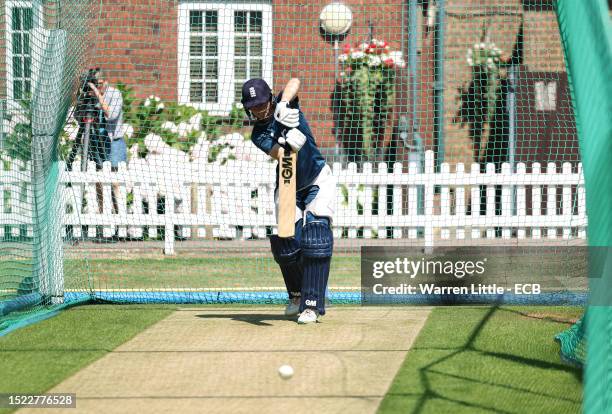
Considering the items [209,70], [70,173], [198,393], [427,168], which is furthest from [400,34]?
[198,393]

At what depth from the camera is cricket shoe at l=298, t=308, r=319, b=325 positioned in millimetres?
7141

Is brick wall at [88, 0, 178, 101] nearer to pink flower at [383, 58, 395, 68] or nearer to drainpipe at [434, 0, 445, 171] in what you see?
drainpipe at [434, 0, 445, 171]

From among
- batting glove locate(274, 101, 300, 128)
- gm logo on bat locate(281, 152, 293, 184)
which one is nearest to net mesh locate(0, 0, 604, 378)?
gm logo on bat locate(281, 152, 293, 184)

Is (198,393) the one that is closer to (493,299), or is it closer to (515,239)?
(493,299)

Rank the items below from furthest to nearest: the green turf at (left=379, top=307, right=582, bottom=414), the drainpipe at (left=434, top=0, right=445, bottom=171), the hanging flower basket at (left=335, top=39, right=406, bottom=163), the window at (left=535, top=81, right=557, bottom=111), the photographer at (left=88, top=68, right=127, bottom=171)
Answer: the window at (left=535, top=81, right=557, bottom=111) < the hanging flower basket at (left=335, top=39, right=406, bottom=163) < the drainpipe at (left=434, top=0, right=445, bottom=171) < the photographer at (left=88, top=68, right=127, bottom=171) < the green turf at (left=379, top=307, right=582, bottom=414)

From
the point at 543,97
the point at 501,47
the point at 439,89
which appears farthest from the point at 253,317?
the point at 501,47

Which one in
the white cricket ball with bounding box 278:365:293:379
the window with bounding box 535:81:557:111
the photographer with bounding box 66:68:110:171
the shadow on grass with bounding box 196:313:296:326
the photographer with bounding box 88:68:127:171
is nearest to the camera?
the white cricket ball with bounding box 278:365:293:379

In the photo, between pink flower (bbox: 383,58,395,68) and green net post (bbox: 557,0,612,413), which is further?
pink flower (bbox: 383,58,395,68)

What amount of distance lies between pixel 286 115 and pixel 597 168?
3.15 meters

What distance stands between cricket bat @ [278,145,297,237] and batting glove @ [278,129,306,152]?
0.05 metres

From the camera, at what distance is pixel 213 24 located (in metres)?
10.1

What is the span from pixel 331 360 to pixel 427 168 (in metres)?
6.53

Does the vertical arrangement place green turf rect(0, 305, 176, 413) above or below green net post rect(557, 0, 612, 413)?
below

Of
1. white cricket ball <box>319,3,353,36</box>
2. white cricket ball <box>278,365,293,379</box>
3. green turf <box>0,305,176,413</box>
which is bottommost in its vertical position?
green turf <box>0,305,176,413</box>
